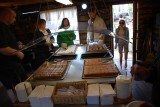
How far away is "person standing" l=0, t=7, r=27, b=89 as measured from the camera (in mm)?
2479

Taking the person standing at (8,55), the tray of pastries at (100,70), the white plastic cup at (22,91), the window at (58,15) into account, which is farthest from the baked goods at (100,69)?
the window at (58,15)

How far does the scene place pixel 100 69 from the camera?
2506mm

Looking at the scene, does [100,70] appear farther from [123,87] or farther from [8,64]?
[8,64]

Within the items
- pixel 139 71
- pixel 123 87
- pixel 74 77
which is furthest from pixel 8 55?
pixel 139 71

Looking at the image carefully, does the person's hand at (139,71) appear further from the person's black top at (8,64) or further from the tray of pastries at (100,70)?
the person's black top at (8,64)

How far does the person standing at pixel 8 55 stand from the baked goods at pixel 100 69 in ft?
3.38

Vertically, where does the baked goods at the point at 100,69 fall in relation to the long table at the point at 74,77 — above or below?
above

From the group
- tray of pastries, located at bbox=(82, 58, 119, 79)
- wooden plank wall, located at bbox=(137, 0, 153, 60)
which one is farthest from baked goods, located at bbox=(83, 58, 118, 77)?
wooden plank wall, located at bbox=(137, 0, 153, 60)

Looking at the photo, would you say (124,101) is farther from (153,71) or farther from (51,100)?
(51,100)

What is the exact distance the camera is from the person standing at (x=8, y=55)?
2.48m

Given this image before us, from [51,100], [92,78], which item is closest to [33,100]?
[51,100]

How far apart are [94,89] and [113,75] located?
1.64 feet

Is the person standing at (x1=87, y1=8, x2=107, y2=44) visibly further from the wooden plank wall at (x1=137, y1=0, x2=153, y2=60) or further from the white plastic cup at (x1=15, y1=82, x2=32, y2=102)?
the wooden plank wall at (x1=137, y1=0, x2=153, y2=60)

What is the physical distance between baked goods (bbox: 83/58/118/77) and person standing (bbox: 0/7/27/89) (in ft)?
3.38
